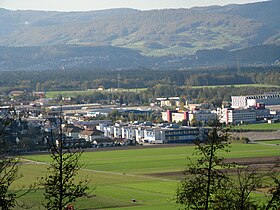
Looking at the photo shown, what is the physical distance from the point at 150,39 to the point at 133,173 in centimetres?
12495

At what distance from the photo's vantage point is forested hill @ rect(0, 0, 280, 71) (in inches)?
4715

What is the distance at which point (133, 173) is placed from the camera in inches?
1016

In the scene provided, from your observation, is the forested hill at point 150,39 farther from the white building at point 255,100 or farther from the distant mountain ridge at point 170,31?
the white building at point 255,100

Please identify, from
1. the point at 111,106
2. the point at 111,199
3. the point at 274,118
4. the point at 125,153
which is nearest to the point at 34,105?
the point at 111,106

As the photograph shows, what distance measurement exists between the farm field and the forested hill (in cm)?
7963

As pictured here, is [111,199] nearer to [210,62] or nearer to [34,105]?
[34,105]

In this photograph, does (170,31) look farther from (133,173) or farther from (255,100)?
(133,173)

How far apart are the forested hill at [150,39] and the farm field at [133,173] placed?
261 feet

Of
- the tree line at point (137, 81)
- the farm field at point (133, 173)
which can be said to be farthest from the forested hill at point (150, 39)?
the farm field at point (133, 173)

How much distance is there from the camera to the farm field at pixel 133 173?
1911 centimetres

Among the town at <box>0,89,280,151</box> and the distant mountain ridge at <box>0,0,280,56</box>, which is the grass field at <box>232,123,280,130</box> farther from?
the distant mountain ridge at <box>0,0,280,56</box>

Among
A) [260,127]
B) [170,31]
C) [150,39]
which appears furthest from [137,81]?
[170,31]

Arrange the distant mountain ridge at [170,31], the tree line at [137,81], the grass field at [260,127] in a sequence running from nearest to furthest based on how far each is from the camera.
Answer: the grass field at [260,127], the tree line at [137,81], the distant mountain ridge at [170,31]

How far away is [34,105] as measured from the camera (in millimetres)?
55188
